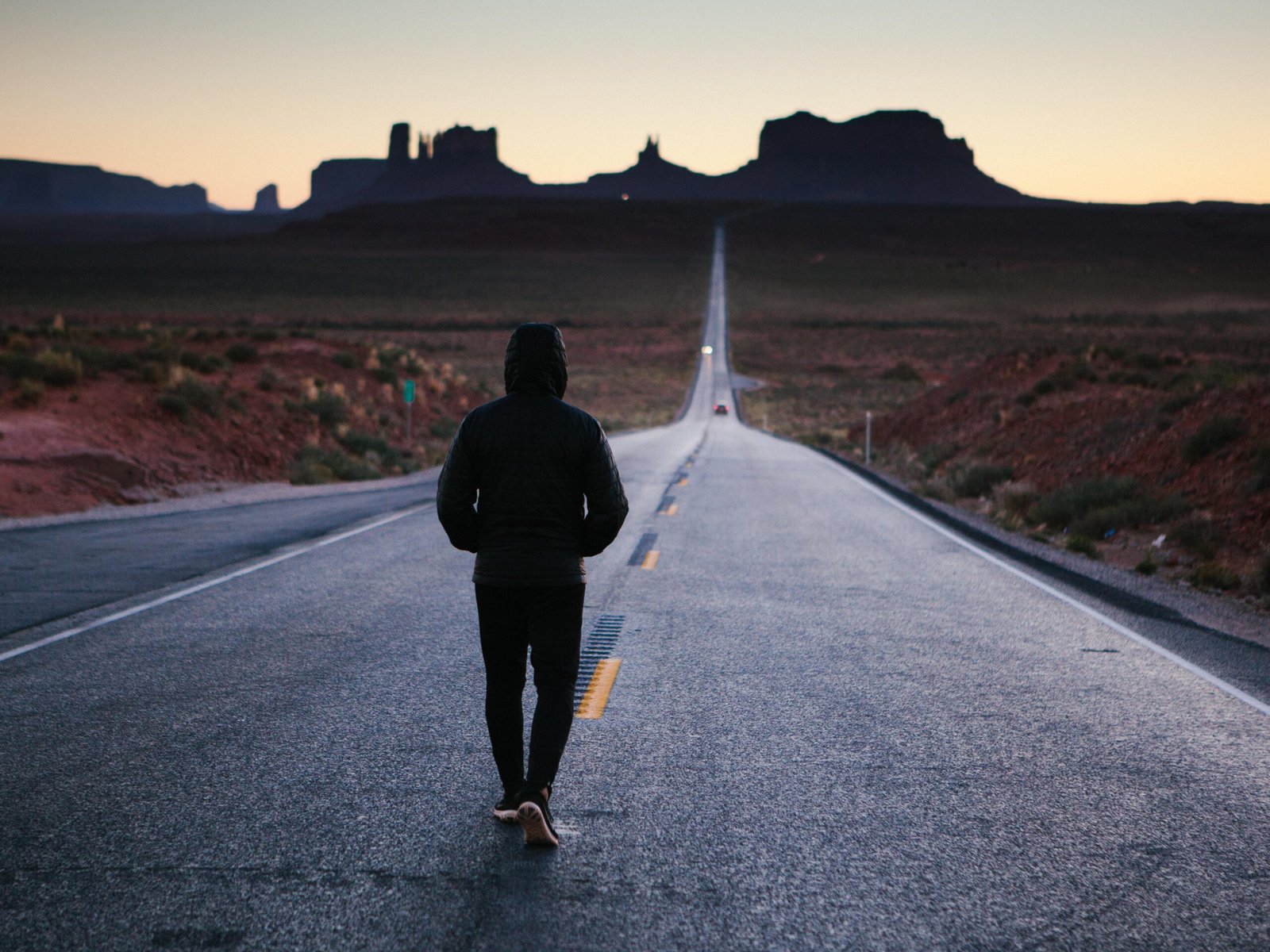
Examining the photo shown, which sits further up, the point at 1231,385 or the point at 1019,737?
the point at 1231,385

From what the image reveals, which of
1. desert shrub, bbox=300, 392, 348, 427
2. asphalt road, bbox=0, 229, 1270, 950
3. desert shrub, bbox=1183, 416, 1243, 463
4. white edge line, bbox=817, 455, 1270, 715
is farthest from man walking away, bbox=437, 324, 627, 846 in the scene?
desert shrub, bbox=300, 392, 348, 427

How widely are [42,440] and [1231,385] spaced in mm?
20291

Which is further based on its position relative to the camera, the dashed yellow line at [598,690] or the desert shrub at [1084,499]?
the desert shrub at [1084,499]

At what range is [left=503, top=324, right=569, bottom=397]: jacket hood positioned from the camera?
13.8 feet

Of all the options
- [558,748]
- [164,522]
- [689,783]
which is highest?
[558,748]

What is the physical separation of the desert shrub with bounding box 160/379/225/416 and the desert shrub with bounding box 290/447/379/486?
2013 mm

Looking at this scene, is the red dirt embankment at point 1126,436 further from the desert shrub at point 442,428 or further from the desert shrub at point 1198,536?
the desert shrub at point 442,428

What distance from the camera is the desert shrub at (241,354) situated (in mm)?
30594

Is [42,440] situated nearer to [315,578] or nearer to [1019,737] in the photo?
[315,578]

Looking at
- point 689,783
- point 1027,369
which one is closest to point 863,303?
point 1027,369

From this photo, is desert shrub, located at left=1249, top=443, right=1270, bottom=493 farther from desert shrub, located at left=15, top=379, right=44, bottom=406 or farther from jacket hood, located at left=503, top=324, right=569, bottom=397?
desert shrub, located at left=15, top=379, right=44, bottom=406

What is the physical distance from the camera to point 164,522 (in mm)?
15078

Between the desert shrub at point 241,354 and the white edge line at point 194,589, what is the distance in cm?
1725

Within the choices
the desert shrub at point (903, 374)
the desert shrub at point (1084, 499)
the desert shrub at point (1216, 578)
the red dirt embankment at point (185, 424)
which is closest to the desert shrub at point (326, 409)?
the red dirt embankment at point (185, 424)
